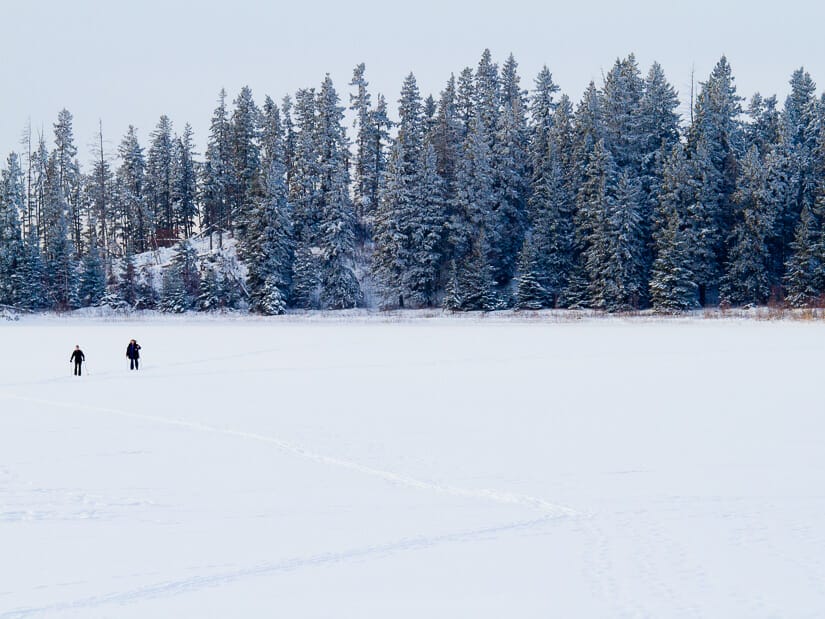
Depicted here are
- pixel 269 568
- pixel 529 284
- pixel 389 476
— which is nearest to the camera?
pixel 269 568

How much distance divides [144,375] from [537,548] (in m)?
21.6

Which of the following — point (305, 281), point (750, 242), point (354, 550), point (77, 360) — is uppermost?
point (750, 242)

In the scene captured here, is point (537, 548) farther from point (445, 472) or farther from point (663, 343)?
point (663, 343)

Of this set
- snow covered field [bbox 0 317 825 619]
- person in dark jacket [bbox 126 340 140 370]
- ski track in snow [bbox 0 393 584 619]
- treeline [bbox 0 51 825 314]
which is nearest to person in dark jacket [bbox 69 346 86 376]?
person in dark jacket [bbox 126 340 140 370]

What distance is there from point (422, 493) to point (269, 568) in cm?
357

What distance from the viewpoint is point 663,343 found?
33.8 metres

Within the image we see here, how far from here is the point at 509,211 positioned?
205ft

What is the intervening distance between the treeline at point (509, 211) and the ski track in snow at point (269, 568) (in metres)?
45.6

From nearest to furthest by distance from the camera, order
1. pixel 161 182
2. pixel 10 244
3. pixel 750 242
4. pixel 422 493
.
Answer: pixel 422 493, pixel 750 242, pixel 10 244, pixel 161 182

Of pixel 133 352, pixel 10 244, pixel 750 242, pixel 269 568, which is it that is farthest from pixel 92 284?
pixel 269 568

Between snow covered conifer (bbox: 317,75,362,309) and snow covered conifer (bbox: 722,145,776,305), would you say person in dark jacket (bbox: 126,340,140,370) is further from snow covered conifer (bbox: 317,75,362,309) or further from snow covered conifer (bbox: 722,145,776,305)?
snow covered conifer (bbox: 722,145,776,305)

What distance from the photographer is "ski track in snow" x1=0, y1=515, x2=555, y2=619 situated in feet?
24.9

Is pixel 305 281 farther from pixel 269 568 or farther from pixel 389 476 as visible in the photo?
pixel 269 568

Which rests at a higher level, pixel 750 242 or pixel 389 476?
pixel 750 242
